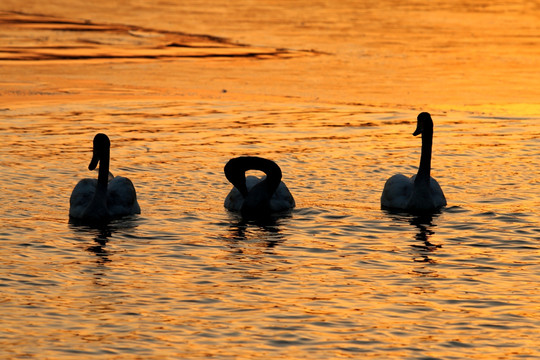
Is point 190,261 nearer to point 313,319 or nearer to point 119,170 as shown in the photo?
point 313,319

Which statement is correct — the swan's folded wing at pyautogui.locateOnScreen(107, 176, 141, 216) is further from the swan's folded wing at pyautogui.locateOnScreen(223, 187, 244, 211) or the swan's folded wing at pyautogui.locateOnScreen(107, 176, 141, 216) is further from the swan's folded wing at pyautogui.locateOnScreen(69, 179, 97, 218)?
the swan's folded wing at pyautogui.locateOnScreen(223, 187, 244, 211)

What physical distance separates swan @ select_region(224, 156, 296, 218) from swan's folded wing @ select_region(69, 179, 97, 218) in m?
1.75

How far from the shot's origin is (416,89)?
25016 mm

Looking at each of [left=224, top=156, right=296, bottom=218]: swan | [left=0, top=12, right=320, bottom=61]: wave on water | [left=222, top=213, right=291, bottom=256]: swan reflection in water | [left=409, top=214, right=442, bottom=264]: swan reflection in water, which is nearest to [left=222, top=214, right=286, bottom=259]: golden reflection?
[left=222, top=213, right=291, bottom=256]: swan reflection in water

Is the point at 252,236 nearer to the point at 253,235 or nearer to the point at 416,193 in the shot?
the point at 253,235

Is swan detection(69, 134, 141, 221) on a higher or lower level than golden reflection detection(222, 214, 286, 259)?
higher

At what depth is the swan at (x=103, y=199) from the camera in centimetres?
1452

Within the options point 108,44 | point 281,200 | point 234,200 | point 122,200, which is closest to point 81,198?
point 122,200

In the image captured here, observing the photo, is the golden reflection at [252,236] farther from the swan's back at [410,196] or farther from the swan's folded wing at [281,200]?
the swan's back at [410,196]

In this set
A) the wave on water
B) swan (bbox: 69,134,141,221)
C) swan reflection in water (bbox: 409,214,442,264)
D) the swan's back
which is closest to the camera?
swan reflection in water (bbox: 409,214,442,264)

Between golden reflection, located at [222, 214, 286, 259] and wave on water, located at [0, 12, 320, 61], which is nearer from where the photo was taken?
golden reflection, located at [222, 214, 286, 259]

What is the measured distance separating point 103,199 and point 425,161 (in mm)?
4245

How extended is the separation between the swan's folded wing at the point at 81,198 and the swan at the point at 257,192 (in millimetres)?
1755

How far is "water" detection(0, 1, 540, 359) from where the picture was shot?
9836 millimetres
